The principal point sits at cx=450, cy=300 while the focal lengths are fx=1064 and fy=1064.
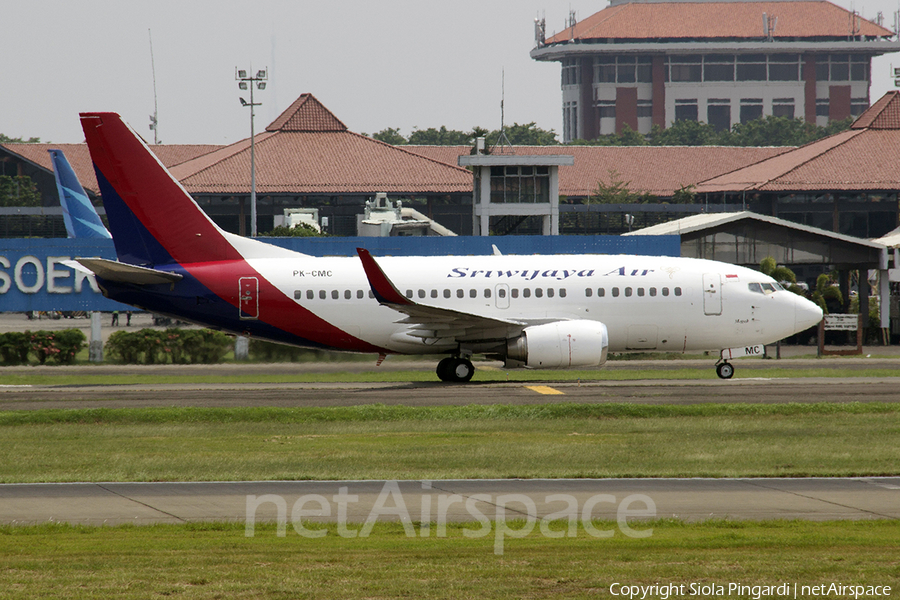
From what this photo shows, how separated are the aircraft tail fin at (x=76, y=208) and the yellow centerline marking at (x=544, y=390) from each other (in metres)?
26.4

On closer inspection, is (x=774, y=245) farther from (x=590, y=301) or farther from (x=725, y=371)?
(x=590, y=301)

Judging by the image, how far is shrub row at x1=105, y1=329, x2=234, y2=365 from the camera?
160 ft

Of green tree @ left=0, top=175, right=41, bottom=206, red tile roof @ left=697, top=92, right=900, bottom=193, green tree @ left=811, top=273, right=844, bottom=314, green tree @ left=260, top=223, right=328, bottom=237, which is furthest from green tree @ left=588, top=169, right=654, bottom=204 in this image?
green tree @ left=0, top=175, right=41, bottom=206

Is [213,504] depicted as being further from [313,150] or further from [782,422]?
[313,150]

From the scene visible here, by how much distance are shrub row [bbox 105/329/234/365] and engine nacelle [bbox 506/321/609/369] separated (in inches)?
774

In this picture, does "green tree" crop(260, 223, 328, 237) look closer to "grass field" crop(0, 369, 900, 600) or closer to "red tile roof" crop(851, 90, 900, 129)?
"grass field" crop(0, 369, 900, 600)

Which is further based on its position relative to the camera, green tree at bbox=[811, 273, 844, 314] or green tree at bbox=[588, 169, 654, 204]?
green tree at bbox=[588, 169, 654, 204]

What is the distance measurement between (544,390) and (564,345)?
1.79 m

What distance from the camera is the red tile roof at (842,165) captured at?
107875 mm

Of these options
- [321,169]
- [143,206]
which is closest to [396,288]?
[143,206]

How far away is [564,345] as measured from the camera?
33625 mm

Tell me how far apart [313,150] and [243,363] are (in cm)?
7089

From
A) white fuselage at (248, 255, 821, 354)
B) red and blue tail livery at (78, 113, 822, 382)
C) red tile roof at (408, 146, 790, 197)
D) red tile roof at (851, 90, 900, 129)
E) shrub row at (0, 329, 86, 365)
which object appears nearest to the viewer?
red and blue tail livery at (78, 113, 822, 382)
